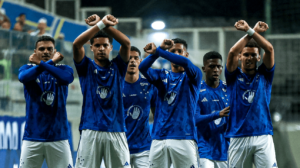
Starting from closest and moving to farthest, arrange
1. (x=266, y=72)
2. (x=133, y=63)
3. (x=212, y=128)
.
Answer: (x=266, y=72), (x=212, y=128), (x=133, y=63)

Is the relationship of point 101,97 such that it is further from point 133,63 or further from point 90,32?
point 133,63

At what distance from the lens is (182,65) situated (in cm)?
398

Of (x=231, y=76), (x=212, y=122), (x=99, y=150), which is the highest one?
(x=231, y=76)

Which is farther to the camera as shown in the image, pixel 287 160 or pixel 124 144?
pixel 287 160

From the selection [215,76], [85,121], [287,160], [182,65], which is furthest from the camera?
[287,160]

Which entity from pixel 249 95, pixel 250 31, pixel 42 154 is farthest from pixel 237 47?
pixel 42 154

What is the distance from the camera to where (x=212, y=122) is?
16.6ft

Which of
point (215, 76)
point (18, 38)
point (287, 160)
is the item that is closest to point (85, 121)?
point (215, 76)

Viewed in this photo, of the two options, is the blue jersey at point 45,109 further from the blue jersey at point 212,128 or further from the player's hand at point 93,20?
the blue jersey at point 212,128

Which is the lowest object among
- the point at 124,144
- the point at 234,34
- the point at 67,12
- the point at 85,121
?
the point at 124,144

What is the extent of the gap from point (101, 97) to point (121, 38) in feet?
2.03

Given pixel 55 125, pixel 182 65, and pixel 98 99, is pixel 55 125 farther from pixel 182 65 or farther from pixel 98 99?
pixel 182 65

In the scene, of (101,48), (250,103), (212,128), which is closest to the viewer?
(101,48)

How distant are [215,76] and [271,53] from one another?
1.05 metres
